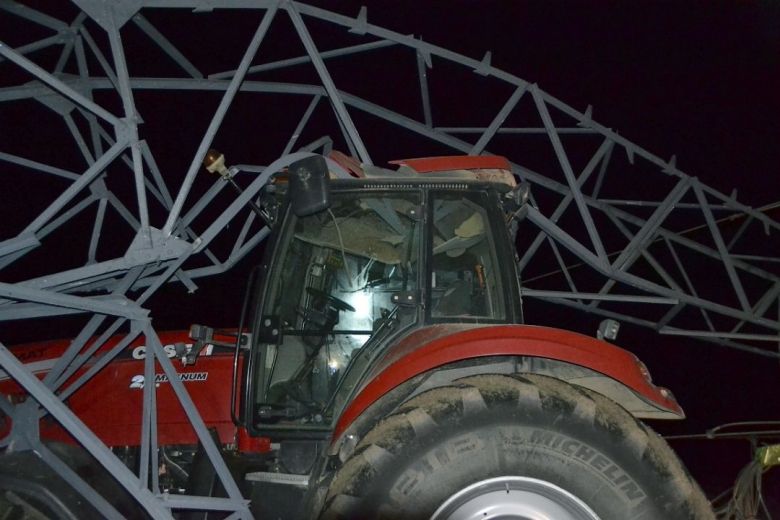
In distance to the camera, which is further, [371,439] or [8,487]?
[8,487]

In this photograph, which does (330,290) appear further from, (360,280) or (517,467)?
(517,467)

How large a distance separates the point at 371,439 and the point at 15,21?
13.5 feet

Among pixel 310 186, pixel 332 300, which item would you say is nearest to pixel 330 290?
pixel 332 300

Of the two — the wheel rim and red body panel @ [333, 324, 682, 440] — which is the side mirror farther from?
the wheel rim

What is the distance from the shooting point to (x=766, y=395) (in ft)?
→ 26.7

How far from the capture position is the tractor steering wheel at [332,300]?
338cm

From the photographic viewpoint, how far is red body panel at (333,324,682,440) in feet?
8.45

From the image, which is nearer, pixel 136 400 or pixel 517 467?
pixel 517 467

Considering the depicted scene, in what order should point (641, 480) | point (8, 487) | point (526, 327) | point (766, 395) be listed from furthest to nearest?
point (766, 395), point (8, 487), point (526, 327), point (641, 480)

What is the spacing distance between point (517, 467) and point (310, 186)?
1685mm

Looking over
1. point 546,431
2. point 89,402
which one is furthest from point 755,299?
point 89,402

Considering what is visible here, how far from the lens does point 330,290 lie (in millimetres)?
3453

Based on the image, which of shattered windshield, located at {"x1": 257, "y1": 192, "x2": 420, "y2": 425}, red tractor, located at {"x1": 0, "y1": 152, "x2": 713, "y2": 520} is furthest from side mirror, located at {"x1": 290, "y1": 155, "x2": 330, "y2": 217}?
shattered windshield, located at {"x1": 257, "y1": 192, "x2": 420, "y2": 425}

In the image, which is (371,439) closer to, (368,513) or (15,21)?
(368,513)
